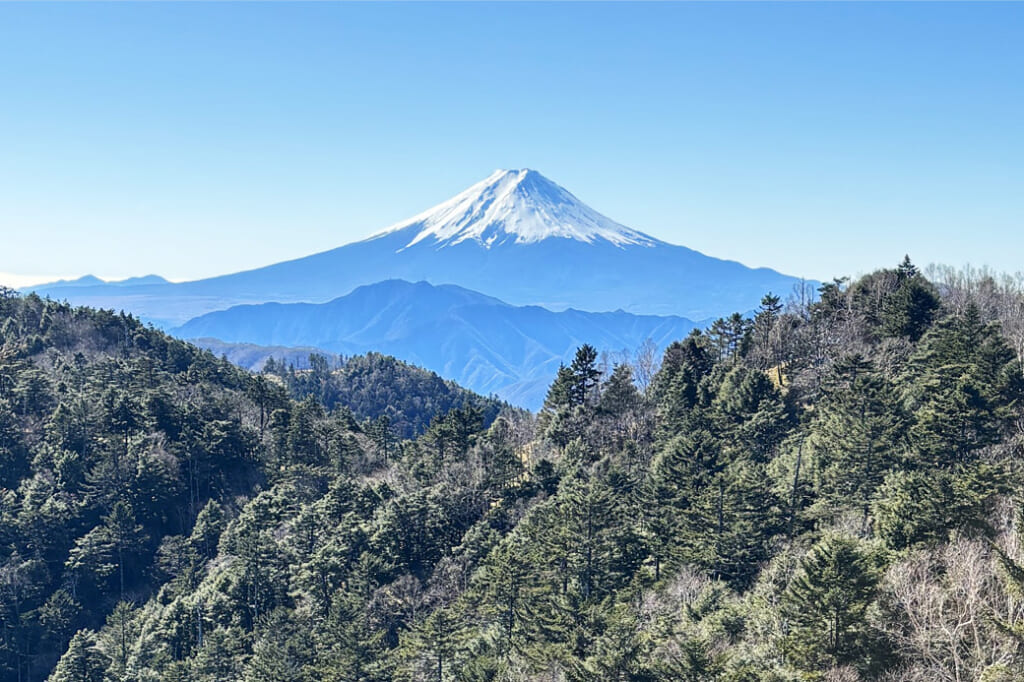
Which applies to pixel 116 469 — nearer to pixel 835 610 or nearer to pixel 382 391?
pixel 835 610

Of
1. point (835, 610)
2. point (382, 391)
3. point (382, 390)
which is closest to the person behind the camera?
point (835, 610)

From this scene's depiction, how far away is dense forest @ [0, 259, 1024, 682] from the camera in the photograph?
24875 millimetres

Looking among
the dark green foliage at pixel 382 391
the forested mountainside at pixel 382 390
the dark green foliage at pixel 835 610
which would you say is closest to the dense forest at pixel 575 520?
the dark green foliage at pixel 835 610

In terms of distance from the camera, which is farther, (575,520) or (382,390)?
(382,390)

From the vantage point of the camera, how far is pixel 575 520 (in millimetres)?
42594

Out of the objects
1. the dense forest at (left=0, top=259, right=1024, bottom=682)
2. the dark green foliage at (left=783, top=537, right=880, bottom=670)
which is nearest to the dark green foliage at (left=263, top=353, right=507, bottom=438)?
the dense forest at (left=0, top=259, right=1024, bottom=682)

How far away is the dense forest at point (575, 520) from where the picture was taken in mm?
24875

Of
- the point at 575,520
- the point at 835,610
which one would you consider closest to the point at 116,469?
the point at 575,520

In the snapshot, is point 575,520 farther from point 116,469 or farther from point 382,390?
point 382,390

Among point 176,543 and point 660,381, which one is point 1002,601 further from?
point 176,543

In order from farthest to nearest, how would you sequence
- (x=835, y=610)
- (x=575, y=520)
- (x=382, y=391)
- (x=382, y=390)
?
(x=382, y=390)
(x=382, y=391)
(x=575, y=520)
(x=835, y=610)

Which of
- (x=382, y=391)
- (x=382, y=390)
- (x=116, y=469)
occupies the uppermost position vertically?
(x=382, y=390)

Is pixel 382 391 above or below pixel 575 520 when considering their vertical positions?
above

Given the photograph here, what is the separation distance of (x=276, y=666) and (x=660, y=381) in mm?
45032
